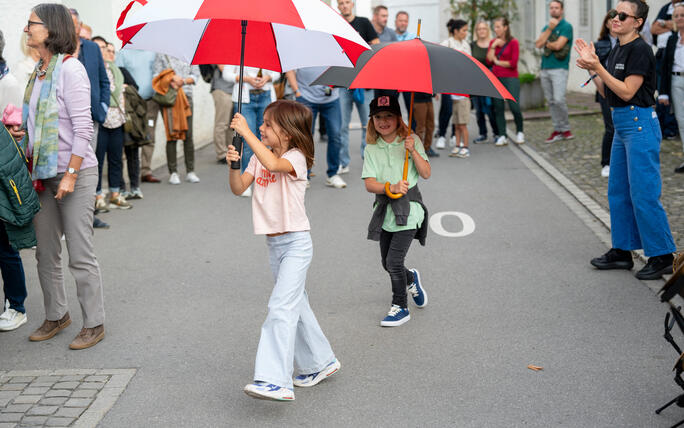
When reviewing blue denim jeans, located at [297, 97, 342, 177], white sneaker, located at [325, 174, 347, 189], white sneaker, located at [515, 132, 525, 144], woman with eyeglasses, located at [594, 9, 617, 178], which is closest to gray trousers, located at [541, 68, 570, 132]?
white sneaker, located at [515, 132, 525, 144]

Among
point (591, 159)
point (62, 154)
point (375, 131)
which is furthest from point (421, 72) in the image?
point (591, 159)

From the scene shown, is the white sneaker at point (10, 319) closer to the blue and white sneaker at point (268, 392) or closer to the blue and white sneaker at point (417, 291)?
the blue and white sneaker at point (268, 392)

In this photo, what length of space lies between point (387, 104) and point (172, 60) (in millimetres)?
6310

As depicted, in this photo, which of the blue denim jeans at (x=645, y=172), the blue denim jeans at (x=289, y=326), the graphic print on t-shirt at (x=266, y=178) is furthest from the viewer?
the blue denim jeans at (x=645, y=172)

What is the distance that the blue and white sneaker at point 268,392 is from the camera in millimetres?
4211

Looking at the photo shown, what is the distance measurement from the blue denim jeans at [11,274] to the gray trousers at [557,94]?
1022 cm

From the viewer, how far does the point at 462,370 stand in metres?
4.96

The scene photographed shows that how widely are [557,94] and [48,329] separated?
10490 mm

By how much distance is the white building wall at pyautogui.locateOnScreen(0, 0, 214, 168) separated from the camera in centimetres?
998

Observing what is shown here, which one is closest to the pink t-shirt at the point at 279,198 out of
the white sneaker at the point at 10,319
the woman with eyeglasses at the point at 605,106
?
the white sneaker at the point at 10,319

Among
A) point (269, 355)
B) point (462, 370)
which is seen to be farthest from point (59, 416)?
point (462, 370)

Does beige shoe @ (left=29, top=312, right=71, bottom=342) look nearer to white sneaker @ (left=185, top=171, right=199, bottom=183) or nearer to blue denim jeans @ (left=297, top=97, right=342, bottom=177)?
blue denim jeans @ (left=297, top=97, right=342, bottom=177)

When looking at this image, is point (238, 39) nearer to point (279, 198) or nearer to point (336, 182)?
point (279, 198)

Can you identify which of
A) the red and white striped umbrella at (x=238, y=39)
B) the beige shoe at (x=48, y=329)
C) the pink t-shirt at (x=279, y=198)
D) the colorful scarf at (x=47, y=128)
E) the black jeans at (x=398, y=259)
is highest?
the red and white striped umbrella at (x=238, y=39)
